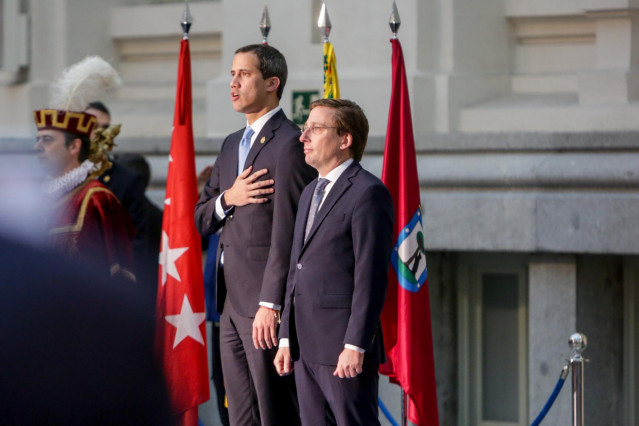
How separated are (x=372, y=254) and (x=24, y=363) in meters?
2.50

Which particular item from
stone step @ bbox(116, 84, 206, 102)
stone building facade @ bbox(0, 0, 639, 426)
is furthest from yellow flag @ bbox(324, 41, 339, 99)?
stone step @ bbox(116, 84, 206, 102)

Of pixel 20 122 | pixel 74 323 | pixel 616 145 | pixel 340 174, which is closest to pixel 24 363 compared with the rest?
pixel 74 323

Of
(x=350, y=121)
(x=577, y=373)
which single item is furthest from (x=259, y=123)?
(x=577, y=373)

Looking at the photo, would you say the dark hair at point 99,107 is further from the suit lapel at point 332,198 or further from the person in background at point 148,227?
the suit lapel at point 332,198

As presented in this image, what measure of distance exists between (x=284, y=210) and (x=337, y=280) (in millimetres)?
433

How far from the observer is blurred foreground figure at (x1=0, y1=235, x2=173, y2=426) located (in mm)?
1163

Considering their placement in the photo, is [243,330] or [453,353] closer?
[243,330]

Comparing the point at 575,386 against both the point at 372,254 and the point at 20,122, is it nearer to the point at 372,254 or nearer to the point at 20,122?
the point at 372,254

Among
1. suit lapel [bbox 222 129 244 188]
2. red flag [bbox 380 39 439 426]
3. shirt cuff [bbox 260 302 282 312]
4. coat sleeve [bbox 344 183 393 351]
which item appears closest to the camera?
coat sleeve [bbox 344 183 393 351]

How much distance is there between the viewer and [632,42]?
5934 mm

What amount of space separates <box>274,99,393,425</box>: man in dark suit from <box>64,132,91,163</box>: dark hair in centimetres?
147

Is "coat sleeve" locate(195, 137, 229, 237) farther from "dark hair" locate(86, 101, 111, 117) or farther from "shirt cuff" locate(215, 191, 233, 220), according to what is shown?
"dark hair" locate(86, 101, 111, 117)

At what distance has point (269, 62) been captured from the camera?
4.20 meters

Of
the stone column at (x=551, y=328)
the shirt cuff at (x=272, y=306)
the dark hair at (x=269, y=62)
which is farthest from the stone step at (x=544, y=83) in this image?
the shirt cuff at (x=272, y=306)
